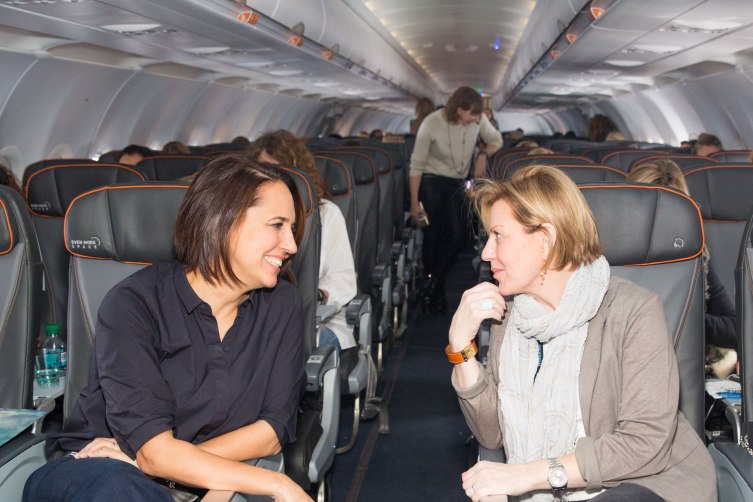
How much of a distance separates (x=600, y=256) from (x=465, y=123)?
4928 millimetres

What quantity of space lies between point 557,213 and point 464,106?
190 inches

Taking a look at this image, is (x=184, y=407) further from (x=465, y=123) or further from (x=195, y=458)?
(x=465, y=123)

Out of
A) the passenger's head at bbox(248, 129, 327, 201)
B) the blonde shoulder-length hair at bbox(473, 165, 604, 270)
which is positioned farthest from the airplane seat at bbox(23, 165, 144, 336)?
the blonde shoulder-length hair at bbox(473, 165, 604, 270)

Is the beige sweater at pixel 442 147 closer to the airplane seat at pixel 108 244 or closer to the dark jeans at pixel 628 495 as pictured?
the airplane seat at pixel 108 244

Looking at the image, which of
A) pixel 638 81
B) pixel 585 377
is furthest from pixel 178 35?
pixel 638 81

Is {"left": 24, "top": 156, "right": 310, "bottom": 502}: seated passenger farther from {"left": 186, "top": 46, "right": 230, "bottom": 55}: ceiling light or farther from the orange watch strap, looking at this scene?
{"left": 186, "top": 46, "right": 230, "bottom": 55}: ceiling light

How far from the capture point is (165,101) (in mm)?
11297

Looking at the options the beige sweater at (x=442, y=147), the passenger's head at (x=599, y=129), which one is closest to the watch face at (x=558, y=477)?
the beige sweater at (x=442, y=147)

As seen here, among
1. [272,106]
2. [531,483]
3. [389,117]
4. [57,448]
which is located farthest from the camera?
[389,117]

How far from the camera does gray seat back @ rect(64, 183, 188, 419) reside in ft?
9.11

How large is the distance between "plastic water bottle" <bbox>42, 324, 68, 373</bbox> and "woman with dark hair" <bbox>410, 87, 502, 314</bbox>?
410cm

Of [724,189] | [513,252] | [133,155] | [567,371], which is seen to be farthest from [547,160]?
[133,155]

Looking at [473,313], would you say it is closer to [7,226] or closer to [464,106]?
[7,226]

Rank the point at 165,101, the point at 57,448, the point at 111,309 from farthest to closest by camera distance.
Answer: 1. the point at 165,101
2. the point at 57,448
3. the point at 111,309
